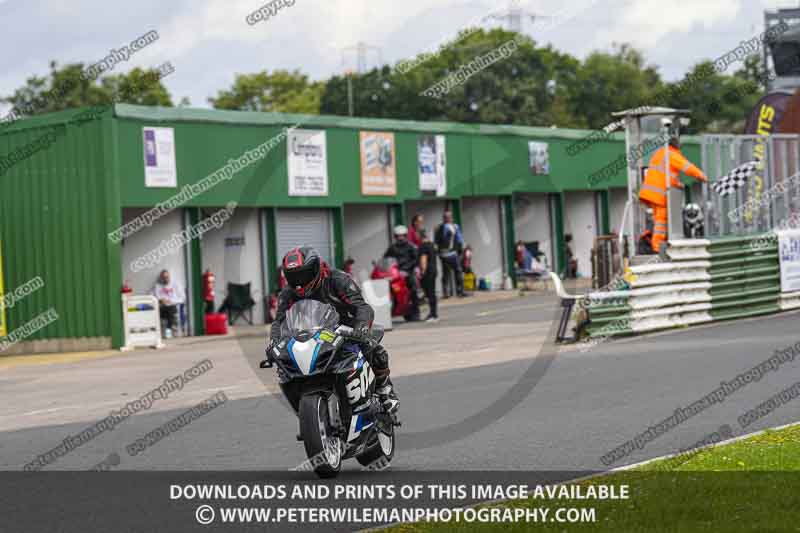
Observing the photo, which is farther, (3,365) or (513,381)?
(3,365)

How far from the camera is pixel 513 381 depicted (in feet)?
51.4

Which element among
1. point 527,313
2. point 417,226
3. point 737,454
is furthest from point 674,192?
point 737,454

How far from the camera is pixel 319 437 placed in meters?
9.11

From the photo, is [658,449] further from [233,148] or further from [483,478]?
[233,148]

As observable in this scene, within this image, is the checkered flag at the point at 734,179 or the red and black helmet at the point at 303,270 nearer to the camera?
the red and black helmet at the point at 303,270

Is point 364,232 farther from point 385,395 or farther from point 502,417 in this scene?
point 385,395

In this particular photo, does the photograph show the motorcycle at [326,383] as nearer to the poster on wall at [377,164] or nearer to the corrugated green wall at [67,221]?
the corrugated green wall at [67,221]

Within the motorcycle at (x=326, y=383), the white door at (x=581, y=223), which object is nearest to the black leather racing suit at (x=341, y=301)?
the motorcycle at (x=326, y=383)

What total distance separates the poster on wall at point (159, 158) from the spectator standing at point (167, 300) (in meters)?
1.79

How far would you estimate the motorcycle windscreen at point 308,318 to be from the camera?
30.8 feet

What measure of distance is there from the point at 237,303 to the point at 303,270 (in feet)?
70.5

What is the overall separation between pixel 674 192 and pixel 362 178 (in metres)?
13.2

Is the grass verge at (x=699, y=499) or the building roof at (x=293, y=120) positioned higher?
the building roof at (x=293, y=120)

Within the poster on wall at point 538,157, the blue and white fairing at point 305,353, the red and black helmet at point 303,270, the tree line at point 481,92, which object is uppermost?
the tree line at point 481,92
